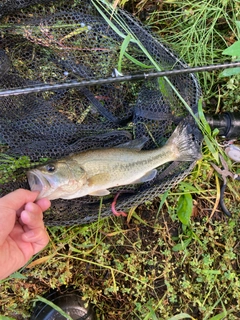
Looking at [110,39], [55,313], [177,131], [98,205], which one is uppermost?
[110,39]

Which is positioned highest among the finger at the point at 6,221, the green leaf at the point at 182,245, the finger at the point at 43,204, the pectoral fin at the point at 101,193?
the finger at the point at 6,221

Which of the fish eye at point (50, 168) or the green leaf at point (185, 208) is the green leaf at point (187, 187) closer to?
the green leaf at point (185, 208)

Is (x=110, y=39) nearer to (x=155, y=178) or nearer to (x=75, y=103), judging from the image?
(x=75, y=103)

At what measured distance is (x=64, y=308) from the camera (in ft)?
8.79

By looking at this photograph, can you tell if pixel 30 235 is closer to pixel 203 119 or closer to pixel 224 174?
pixel 203 119

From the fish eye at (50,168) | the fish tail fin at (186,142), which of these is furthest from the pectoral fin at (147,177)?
the fish eye at (50,168)

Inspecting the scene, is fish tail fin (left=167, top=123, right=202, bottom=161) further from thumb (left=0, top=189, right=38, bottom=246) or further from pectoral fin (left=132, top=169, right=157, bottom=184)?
thumb (left=0, top=189, right=38, bottom=246)

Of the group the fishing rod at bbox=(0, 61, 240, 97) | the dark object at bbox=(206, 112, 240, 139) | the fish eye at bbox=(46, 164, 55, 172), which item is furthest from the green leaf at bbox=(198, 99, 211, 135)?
the fish eye at bbox=(46, 164, 55, 172)

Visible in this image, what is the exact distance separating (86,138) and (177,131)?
1.96 feet

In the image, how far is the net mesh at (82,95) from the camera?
243 cm

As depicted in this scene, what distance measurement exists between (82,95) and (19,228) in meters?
0.99

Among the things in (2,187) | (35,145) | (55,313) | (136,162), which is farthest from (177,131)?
(55,313)

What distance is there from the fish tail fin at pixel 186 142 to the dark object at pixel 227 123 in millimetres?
121

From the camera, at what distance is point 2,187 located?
235cm
